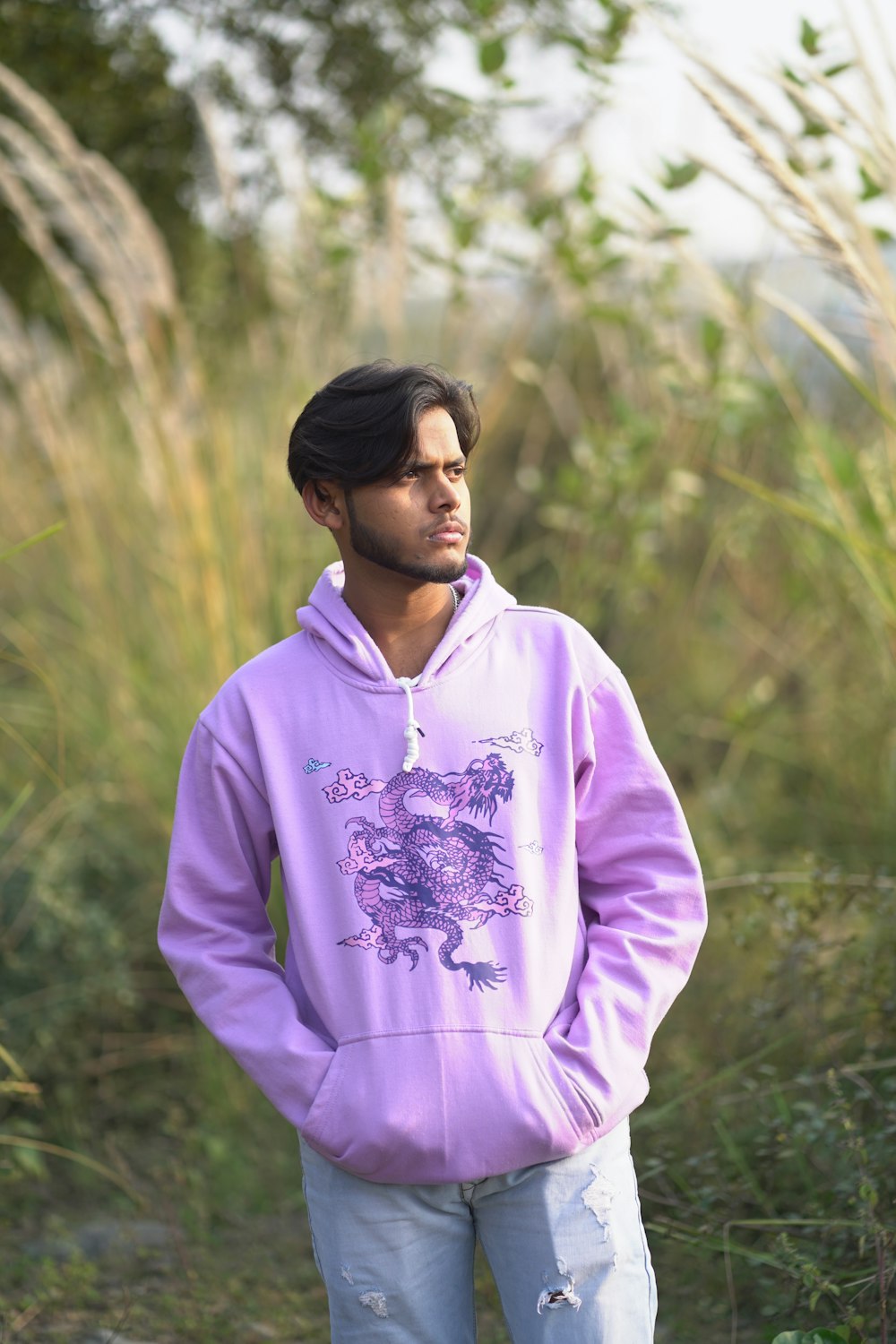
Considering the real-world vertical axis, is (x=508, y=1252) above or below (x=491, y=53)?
below

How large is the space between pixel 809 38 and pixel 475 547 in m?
2.54

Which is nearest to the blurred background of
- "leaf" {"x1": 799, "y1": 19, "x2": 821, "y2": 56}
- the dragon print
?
"leaf" {"x1": 799, "y1": 19, "x2": 821, "y2": 56}

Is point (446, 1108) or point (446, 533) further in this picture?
point (446, 533)

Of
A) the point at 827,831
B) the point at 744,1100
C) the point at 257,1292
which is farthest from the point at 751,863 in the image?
the point at 257,1292

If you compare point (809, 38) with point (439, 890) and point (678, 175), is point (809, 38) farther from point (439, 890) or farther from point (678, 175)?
point (439, 890)

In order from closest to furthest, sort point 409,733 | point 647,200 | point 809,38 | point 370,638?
1. point 409,733
2. point 370,638
3. point 809,38
4. point 647,200

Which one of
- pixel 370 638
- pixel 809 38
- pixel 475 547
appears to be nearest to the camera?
pixel 370 638

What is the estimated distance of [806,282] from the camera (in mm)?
5934

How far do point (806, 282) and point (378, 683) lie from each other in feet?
15.8

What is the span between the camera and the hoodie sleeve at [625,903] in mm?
1589

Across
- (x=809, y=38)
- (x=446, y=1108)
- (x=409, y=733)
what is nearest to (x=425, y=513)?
(x=409, y=733)

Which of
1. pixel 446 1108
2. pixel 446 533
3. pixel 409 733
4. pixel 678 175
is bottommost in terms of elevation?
pixel 446 1108

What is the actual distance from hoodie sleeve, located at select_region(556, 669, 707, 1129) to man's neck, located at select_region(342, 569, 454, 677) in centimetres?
22

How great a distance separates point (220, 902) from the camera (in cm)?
176
